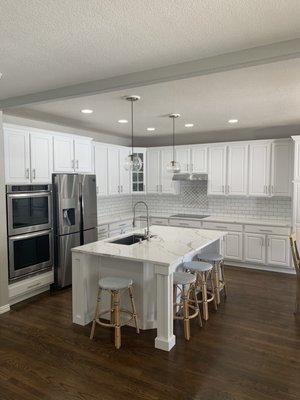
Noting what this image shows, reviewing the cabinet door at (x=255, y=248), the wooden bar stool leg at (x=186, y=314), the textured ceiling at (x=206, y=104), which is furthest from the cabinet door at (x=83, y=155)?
the cabinet door at (x=255, y=248)

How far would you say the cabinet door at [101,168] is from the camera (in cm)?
580

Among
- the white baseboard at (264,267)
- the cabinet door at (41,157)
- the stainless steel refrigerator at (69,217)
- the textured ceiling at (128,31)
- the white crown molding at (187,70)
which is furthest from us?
the white baseboard at (264,267)

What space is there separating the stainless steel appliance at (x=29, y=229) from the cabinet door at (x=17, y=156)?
0.13 meters

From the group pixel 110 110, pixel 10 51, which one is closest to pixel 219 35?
pixel 10 51

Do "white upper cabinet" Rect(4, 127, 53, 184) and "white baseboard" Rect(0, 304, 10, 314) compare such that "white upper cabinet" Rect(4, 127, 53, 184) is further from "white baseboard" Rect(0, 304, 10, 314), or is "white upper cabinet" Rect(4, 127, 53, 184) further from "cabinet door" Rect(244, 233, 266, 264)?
"cabinet door" Rect(244, 233, 266, 264)

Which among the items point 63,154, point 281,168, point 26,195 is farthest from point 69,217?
point 281,168

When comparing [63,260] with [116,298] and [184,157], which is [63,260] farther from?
[184,157]

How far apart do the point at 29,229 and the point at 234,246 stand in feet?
11.9

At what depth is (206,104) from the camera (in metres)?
4.01

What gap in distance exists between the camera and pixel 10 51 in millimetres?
2316

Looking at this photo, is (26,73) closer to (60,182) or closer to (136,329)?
(60,182)

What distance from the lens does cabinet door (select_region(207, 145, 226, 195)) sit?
611 centimetres

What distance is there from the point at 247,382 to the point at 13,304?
10.1ft

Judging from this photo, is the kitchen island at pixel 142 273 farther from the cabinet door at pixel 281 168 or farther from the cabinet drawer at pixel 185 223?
the cabinet door at pixel 281 168
